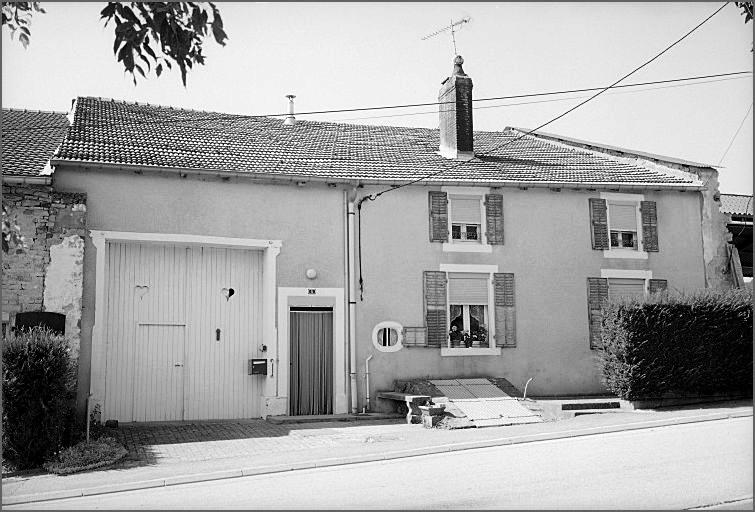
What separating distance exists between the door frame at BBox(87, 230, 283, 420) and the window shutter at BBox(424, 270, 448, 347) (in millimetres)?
3509

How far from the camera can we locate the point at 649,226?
62.6 feet

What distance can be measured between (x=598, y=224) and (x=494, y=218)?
2763 millimetres

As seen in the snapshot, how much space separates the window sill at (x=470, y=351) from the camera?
56.9 ft

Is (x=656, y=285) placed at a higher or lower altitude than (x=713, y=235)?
lower

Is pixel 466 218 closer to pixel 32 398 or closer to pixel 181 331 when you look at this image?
pixel 181 331

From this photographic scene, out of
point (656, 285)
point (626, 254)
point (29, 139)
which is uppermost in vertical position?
point (29, 139)

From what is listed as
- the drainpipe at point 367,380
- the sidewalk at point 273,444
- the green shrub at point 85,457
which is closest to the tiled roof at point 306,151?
the drainpipe at point 367,380

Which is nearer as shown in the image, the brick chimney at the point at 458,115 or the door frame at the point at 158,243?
the door frame at the point at 158,243

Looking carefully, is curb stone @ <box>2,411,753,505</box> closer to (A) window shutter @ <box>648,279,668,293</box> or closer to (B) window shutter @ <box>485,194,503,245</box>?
(A) window shutter @ <box>648,279,668,293</box>

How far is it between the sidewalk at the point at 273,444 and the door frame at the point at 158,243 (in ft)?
3.14

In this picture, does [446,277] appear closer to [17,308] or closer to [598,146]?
[598,146]

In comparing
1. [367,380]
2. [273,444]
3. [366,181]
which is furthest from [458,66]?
[273,444]

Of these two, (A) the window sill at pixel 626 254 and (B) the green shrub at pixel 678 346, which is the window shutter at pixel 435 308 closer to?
(B) the green shrub at pixel 678 346

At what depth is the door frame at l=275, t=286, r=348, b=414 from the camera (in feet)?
53.7
